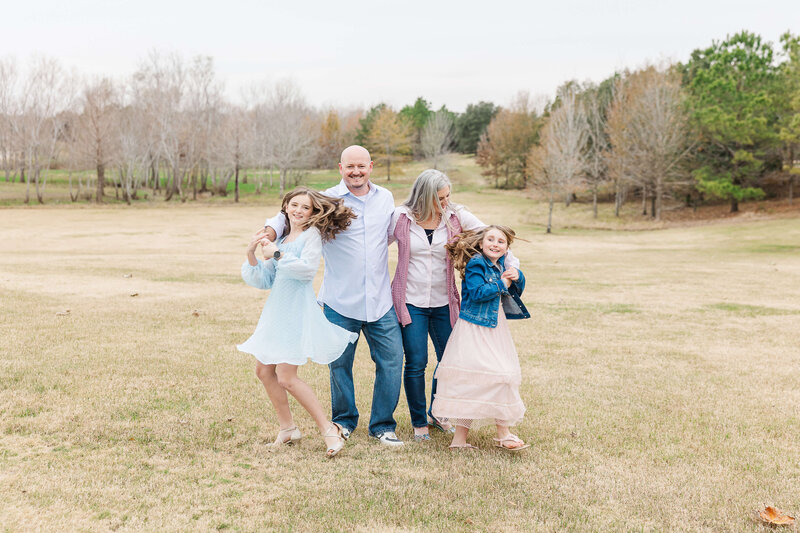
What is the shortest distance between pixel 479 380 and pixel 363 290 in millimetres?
1093

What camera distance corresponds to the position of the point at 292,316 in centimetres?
437

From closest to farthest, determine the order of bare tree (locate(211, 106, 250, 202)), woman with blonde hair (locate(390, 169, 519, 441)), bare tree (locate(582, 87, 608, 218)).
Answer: woman with blonde hair (locate(390, 169, 519, 441)) → bare tree (locate(582, 87, 608, 218)) → bare tree (locate(211, 106, 250, 202))

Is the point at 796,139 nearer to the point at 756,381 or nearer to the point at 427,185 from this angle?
the point at 756,381

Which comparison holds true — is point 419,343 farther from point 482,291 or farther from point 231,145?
Answer: point 231,145

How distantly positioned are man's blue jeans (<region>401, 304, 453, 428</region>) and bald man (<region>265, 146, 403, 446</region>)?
130mm

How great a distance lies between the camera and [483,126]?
292ft

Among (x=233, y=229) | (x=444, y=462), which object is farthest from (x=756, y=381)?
(x=233, y=229)

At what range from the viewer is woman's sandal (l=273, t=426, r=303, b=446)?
4566mm

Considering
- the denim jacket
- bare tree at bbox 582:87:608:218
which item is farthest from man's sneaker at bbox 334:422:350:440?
bare tree at bbox 582:87:608:218

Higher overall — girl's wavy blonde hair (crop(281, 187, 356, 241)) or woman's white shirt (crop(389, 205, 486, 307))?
girl's wavy blonde hair (crop(281, 187, 356, 241))

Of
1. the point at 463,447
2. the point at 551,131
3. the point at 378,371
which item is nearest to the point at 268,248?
the point at 378,371

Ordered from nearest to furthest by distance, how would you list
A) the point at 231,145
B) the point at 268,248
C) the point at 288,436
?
the point at 268,248 → the point at 288,436 → the point at 231,145

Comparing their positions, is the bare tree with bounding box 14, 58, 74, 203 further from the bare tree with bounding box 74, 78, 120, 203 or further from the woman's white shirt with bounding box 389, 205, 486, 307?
the woman's white shirt with bounding box 389, 205, 486, 307

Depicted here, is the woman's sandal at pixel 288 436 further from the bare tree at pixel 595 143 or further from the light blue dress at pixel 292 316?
the bare tree at pixel 595 143
